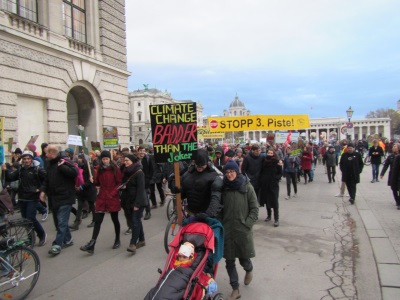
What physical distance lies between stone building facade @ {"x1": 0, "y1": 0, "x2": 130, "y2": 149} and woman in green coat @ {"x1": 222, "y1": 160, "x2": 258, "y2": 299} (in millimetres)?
10330

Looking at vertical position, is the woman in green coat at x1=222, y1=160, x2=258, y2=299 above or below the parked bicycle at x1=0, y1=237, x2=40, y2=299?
above

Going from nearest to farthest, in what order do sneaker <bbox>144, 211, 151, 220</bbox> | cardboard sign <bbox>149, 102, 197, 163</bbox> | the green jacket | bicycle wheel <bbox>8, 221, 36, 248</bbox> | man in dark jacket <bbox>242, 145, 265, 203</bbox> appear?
the green jacket
bicycle wheel <bbox>8, 221, 36, 248</bbox>
cardboard sign <bbox>149, 102, 197, 163</bbox>
man in dark jacket <bbox>242, 145, 265, 203</bbox>
sneaker <bbox>144, 211, 151, 220</bbox>

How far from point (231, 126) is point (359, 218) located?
11.9 meters

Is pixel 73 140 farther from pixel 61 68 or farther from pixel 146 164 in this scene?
pixel 61 68

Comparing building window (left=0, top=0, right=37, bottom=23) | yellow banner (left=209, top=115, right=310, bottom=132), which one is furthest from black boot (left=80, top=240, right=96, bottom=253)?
yellow banner (left=209, top=115, right=310, bottom=132)

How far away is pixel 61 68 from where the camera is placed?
1427cm

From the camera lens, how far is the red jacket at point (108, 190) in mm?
6051

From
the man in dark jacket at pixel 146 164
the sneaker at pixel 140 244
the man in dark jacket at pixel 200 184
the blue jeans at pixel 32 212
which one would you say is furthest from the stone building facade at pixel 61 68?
the man in dark jacket at pixel 200 184

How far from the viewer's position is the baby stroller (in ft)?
9.97

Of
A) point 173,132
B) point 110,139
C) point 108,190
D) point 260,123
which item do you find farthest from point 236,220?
point 260,123

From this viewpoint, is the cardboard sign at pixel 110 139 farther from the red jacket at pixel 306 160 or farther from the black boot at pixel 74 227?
the red jacket at pixel 306 160

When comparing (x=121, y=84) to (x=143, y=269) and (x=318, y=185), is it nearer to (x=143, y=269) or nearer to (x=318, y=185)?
(x=318, y=185)

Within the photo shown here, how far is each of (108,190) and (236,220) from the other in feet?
9.91

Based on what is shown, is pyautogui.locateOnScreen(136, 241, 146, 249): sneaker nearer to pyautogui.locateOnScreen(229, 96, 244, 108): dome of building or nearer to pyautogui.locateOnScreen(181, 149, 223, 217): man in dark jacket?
pyautogui.locateOnScreen(181, 149, 223, 217): man in dark jacket
